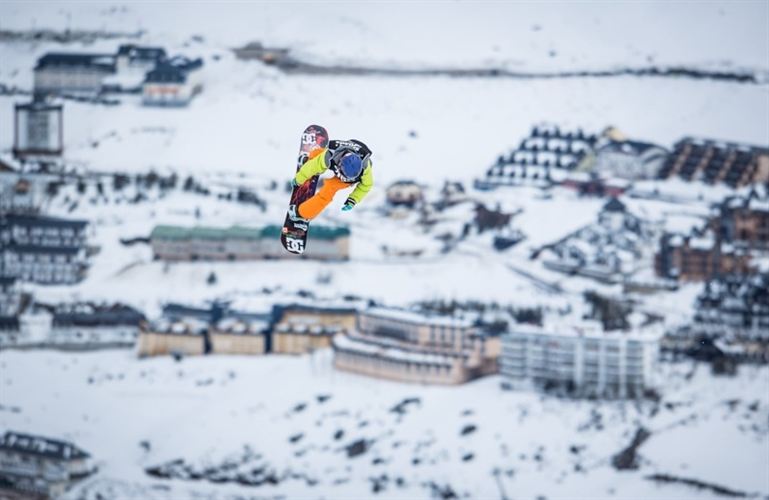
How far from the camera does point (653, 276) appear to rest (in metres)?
A: 43.8

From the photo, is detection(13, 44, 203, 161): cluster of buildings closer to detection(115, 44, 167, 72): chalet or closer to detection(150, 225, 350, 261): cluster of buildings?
detection(115, 44, 167, 72): chalet

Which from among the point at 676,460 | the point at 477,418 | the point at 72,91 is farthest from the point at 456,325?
the point at 72,91

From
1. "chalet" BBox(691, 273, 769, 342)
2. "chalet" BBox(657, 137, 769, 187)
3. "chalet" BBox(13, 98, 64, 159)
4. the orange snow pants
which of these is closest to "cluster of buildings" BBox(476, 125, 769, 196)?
"chalet" BBox(657, 137, 769, 187)

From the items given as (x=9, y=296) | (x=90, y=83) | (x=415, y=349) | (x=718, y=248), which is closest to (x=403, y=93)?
(x=90, y=83)

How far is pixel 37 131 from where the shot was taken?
48.2 metres

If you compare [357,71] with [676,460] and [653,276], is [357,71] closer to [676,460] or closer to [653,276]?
[653,276]

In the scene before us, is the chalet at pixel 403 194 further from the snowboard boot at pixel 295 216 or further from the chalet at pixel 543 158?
the snowboard boot at pixel 295 216

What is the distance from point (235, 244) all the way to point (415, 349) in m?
5.25

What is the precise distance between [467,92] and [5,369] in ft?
43.9

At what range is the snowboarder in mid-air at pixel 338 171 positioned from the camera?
73.4 ft

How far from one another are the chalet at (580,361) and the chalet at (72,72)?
1459 cm

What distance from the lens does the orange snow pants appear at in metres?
22.8

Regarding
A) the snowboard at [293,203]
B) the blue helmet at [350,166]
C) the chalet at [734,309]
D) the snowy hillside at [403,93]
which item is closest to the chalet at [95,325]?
the snowy hillside at [403,93]

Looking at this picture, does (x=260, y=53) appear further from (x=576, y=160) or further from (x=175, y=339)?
(x=175, y=339)
